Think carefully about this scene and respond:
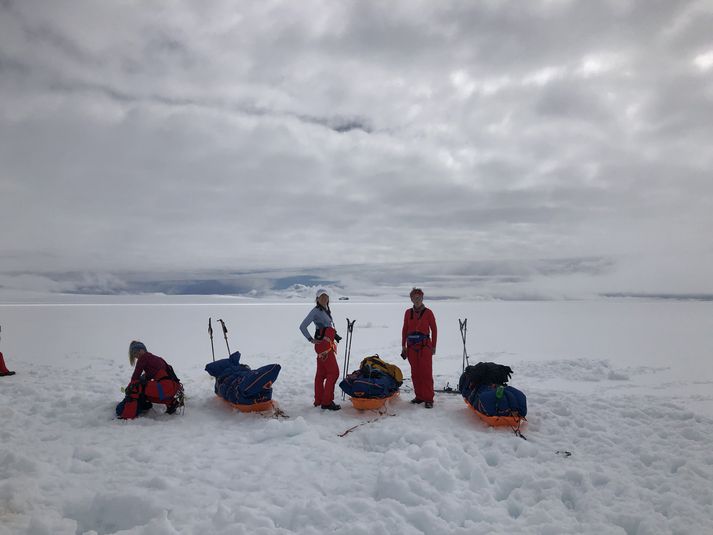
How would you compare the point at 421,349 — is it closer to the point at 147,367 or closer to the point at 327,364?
the point at 327,364

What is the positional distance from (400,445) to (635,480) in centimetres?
236

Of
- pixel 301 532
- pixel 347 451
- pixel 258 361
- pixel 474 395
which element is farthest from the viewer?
pixel 258 361

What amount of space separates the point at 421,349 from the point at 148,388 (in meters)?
4.03

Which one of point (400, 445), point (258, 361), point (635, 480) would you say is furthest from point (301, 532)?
point (258, 361)

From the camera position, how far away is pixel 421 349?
6.82 metres

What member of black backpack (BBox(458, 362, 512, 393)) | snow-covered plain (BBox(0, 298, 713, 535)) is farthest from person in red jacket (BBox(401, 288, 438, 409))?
black backpack (BBox(458, 362, 512, 393))

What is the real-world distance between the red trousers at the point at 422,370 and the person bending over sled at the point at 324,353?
122cm

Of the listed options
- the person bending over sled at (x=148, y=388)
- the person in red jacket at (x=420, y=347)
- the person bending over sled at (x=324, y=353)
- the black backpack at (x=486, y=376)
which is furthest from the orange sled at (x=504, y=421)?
the person bending over sled at (x=148, y=388)

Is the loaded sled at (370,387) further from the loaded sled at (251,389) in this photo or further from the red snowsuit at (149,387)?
the red snowsuit at (149,387)

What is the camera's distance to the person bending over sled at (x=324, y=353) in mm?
6691

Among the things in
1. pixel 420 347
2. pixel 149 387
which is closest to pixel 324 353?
pixel 420 347

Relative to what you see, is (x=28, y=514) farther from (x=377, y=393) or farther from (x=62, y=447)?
(x=377, y=393)

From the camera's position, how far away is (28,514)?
3445 mm

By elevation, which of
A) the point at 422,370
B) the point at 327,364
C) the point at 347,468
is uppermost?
the point at 327,364
